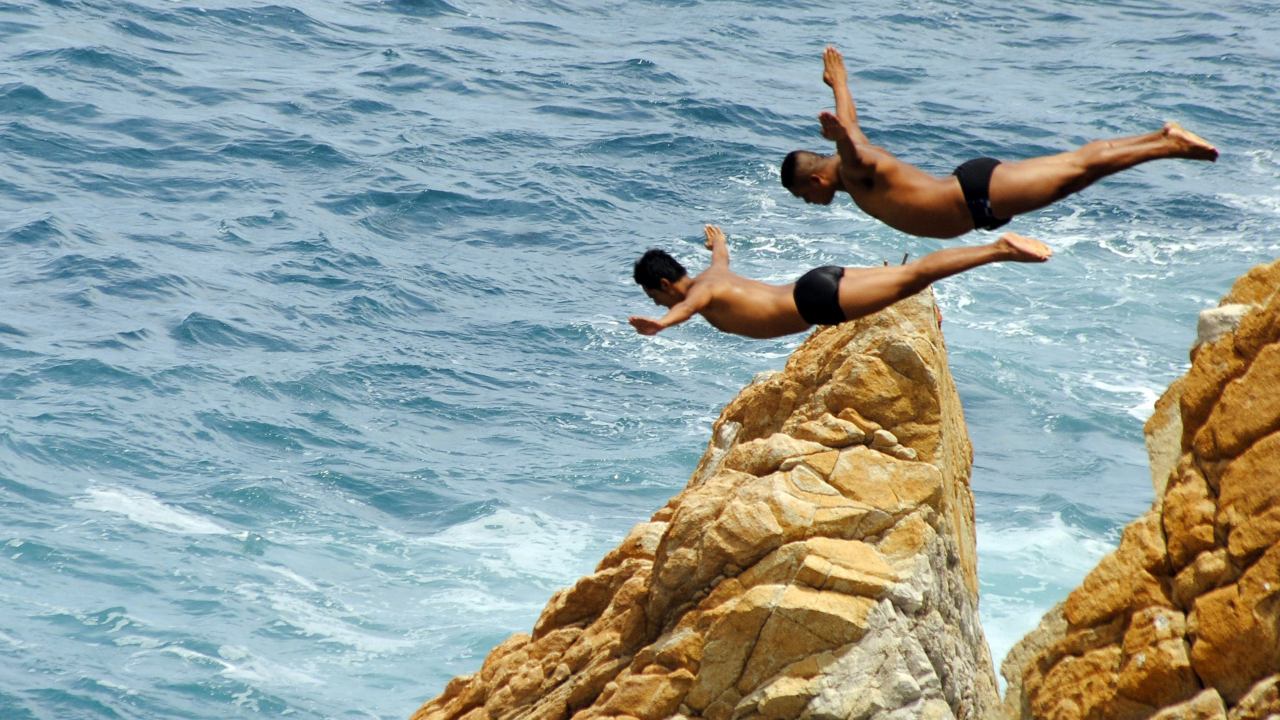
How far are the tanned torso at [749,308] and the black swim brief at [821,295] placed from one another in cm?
29

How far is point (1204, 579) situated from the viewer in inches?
346

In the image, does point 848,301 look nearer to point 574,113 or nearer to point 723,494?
point 723,494

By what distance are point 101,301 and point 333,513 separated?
7.95 m

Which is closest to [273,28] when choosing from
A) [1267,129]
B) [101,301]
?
[101,301]

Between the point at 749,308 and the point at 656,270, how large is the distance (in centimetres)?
71

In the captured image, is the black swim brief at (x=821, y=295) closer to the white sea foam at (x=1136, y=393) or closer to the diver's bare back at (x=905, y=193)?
the diver's bare back at (x=905, y=193)

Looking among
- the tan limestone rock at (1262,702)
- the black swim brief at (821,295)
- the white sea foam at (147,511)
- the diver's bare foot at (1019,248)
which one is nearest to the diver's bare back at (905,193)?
the black swim brief at (821,295)

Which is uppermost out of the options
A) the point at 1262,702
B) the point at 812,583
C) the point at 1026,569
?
the point at 1262,702

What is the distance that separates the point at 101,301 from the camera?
27391 millimetres

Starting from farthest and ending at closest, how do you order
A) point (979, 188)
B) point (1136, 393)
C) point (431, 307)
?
point (431, 307) < point (1136, 393) < point (979, 188)

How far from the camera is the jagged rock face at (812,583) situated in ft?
32.3

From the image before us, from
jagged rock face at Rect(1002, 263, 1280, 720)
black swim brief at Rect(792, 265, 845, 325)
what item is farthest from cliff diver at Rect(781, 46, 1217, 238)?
jagged rock face at Rect(1002, 263, 1280, 720)

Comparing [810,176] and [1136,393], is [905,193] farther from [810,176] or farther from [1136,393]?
[1136,393]

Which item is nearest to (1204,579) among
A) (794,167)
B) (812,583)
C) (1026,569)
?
(812,583)
